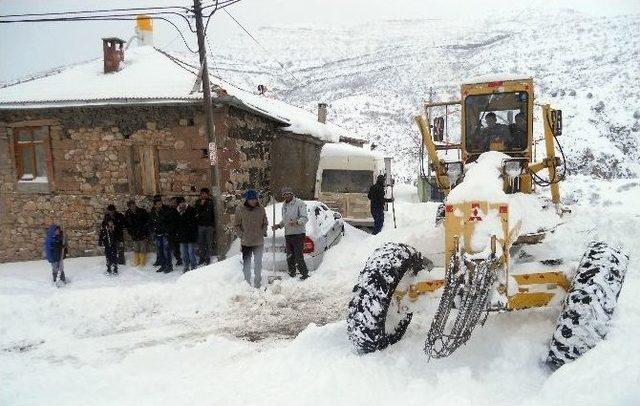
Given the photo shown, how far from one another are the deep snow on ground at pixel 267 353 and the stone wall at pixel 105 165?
13.7 feet

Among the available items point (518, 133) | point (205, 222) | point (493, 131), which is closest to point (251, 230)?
point (205, 222)

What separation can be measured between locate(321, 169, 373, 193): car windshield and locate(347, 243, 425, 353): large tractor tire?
9572 mm

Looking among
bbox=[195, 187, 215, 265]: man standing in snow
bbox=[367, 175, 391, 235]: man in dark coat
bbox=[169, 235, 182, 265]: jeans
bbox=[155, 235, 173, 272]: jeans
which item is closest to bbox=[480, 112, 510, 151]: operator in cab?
bbox=[367, 175, 391, 235]: man in dark coat

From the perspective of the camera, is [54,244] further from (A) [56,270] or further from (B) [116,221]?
(B) [116,221]

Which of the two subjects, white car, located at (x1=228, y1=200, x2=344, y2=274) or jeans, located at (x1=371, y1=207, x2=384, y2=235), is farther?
jeans, located at (x1=371, y1=207, x2=384, y2=235)

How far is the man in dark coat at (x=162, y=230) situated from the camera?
404 inches

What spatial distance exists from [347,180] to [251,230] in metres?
6.84

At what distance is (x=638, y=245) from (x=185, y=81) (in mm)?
10864

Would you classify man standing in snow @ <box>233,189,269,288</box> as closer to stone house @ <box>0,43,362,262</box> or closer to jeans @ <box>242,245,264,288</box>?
Answer: jeans @ <box>242,245,264,288</box>

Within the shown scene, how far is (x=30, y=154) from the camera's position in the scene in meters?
13.0

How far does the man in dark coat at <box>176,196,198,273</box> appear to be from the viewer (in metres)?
9.88

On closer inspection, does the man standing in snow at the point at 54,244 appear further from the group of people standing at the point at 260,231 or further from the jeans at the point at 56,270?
the group of people standing at the point at 260,231

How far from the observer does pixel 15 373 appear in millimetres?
4840

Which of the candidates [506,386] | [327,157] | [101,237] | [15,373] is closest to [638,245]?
[506,386]
